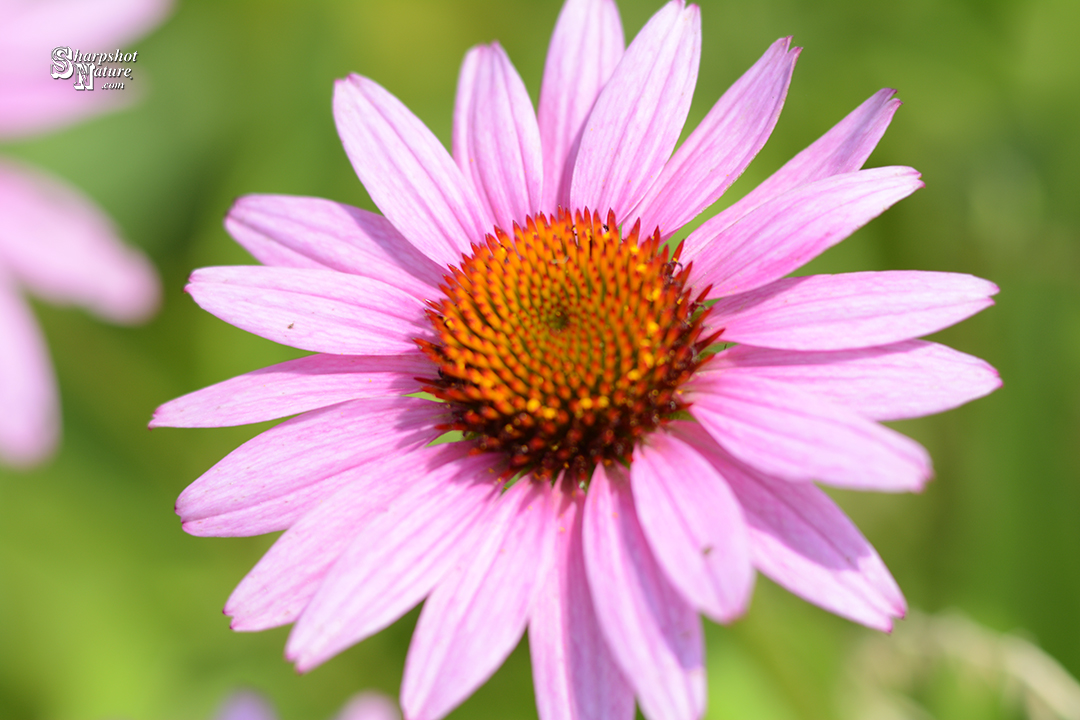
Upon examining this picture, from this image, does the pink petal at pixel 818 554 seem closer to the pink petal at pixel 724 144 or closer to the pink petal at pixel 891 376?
the pink petal at pixel 891 376

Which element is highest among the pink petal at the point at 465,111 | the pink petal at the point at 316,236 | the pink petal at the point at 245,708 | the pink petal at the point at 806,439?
the pink petal at the point at 465,111

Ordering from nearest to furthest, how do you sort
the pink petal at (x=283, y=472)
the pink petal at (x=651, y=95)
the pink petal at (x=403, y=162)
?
the pink petal at (x=283, y=472)
the pink petal at (x=651, y=95)
the pink petal at (x=403, y=162)

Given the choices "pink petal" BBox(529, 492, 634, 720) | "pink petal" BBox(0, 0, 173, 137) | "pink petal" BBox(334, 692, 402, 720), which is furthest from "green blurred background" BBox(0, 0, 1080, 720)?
"pink petal" BBox(529, 492, 634, 720)

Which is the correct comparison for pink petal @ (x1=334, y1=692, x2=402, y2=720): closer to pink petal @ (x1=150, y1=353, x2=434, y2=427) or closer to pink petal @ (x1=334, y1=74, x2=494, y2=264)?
pink petal @ (x1=150, y1=353, x2=434, y2=427)

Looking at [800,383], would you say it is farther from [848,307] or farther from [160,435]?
[160,435]

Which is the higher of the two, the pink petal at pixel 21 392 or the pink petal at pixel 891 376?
the pink petal at pixel 21 392

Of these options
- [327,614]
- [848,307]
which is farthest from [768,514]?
[327,614]

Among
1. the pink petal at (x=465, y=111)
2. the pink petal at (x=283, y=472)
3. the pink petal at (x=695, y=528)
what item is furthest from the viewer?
the pink petal at (x=465, y=111)

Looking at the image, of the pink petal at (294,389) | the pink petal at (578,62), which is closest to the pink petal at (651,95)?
the pink petal at (578,62)
